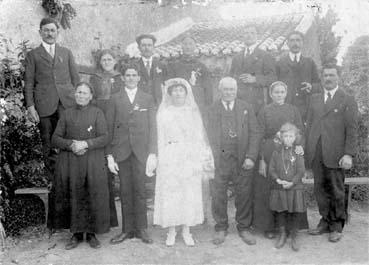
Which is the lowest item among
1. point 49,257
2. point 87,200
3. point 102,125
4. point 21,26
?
point 49,257

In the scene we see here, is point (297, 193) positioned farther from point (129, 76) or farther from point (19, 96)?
point (19, 96)

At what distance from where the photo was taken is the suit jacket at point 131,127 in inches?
192

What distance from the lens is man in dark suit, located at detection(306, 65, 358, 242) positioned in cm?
502

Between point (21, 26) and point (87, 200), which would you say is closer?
point (87, 200)

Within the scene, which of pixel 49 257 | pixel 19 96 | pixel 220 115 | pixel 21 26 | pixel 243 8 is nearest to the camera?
pixel 49 257

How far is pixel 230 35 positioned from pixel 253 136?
6.77m

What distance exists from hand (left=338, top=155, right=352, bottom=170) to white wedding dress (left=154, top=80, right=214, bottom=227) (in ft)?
4.77

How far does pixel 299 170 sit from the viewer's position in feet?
15.8

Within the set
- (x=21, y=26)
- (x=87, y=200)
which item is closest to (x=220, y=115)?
(x=87, y=200)

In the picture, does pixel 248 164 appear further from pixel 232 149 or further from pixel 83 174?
pixel 83 174

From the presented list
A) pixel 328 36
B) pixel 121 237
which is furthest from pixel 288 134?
pixel 328 36

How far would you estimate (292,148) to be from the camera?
16.0ft

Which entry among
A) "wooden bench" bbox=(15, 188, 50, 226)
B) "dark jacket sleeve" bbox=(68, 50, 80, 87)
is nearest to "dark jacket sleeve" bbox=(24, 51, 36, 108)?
"dark jacket sleeve" bbox=(68, 50, 80, 87)

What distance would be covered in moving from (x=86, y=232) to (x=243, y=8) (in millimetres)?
8420
